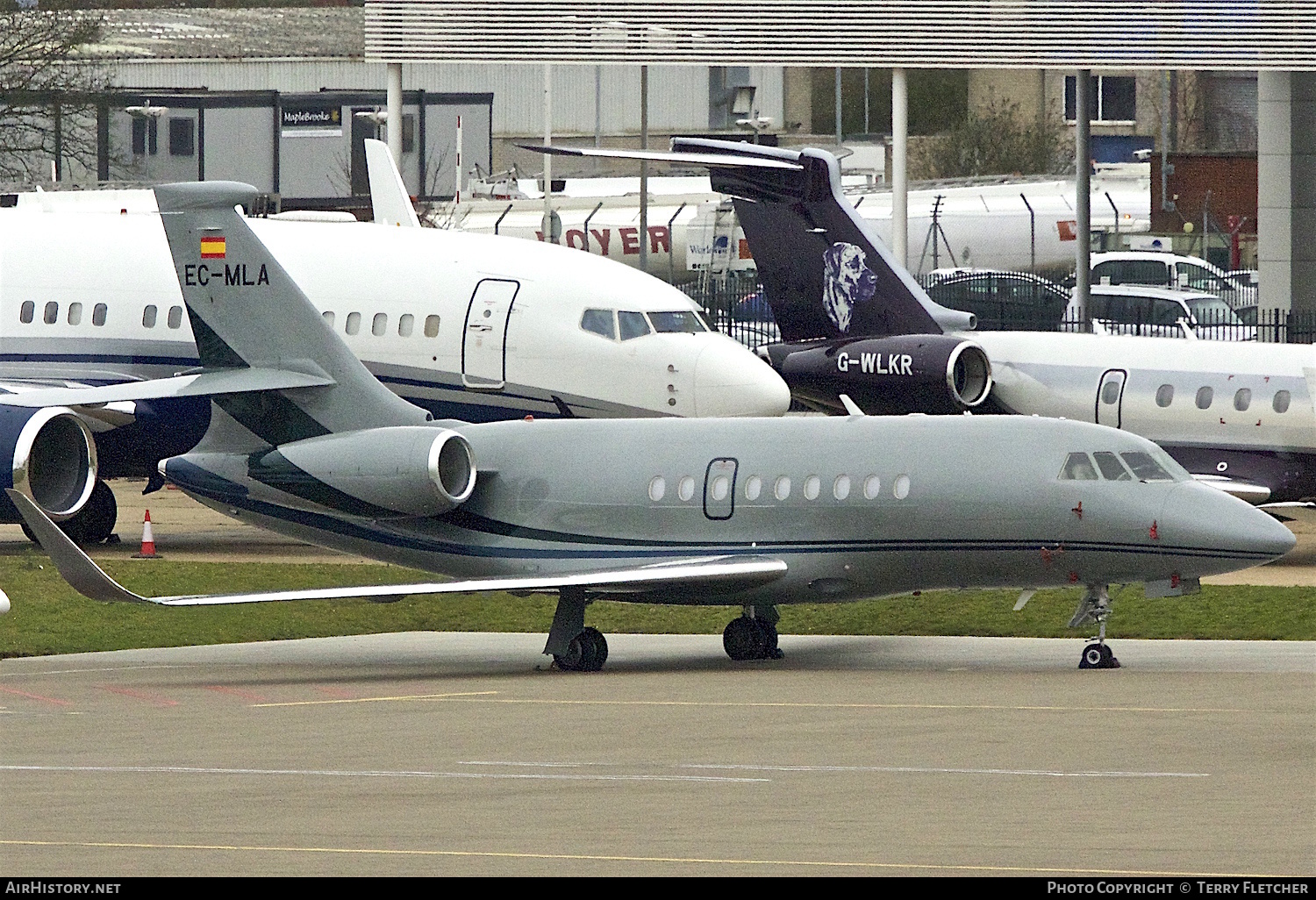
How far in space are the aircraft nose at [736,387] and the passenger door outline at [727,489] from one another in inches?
243

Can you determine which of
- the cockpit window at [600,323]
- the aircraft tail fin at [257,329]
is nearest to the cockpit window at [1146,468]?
the aircraft tail fin at [257,329]

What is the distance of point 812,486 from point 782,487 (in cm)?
34

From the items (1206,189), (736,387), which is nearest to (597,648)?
(736,387)

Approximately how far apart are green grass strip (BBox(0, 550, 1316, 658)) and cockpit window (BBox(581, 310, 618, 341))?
3544mm

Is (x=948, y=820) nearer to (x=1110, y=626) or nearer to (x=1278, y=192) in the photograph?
(x=1110, y=626)

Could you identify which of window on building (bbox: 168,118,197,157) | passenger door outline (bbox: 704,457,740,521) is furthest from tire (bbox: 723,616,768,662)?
window on building (bbox: 168,118,197,157)

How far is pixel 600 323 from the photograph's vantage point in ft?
102

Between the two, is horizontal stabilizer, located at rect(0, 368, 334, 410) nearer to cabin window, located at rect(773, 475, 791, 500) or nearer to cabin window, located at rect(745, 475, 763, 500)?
cabin window, located at rect(745, 475, 763, 500)

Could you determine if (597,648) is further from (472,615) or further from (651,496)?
(472,615)

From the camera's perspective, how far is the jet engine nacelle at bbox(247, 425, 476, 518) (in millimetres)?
24203

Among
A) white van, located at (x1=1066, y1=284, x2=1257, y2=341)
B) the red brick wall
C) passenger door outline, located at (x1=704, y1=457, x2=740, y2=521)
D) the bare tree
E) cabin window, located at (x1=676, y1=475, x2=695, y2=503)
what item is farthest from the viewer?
the red brick wall

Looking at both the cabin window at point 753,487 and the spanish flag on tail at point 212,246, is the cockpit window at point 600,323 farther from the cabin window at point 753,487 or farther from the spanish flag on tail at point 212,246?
the cabin window at point 753,487

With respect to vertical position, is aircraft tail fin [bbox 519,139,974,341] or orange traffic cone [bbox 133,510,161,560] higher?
aircraft tail fin [bbox 519,139,974,341]

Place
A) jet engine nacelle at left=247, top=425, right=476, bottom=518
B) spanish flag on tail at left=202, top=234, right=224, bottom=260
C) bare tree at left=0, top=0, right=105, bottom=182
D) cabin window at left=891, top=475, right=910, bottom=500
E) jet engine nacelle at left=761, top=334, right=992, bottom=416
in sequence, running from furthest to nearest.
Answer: bare tree at left=0, top=0, right=105, bottom=182
jet engine nacelle at left=761, top=334, right=992, bottom=416
spanish flag on tail at left=202, top=234, right=224, bottom=260
jet engine nacelle at left=247, top=425, right=476, bottom=518
cabin window at left=891, top=475, right=910, bottom=500
